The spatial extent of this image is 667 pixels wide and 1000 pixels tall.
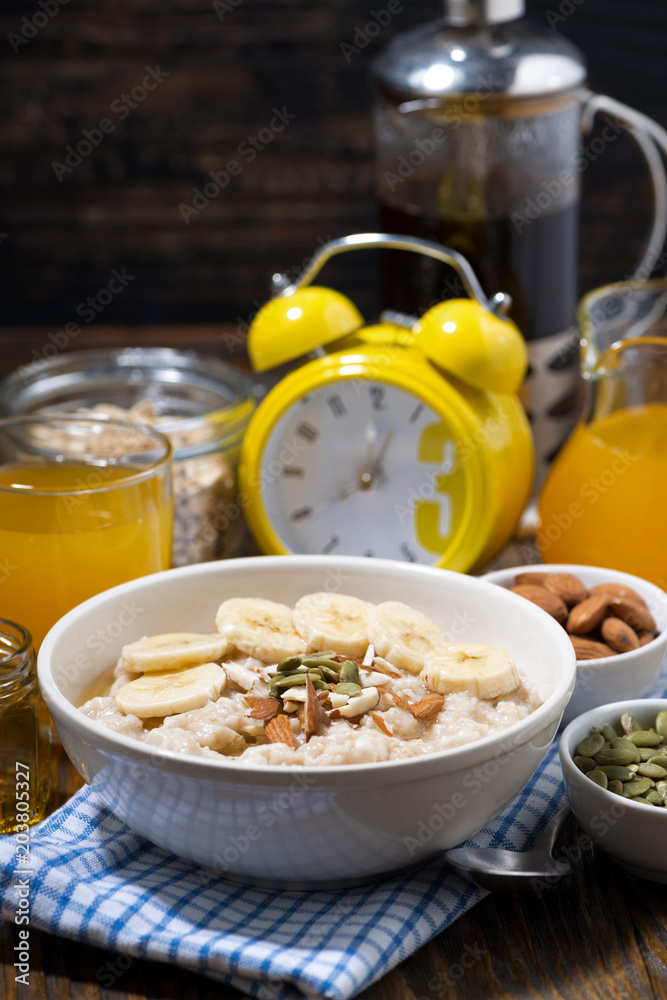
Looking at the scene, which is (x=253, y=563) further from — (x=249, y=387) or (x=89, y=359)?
(x=89, y=359)

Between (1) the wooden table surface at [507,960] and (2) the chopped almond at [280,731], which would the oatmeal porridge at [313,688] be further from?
(1) the wooden table surface at [507,960]

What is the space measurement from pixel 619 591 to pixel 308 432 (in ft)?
1.66

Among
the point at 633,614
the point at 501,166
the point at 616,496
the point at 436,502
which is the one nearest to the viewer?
the point at 633,614

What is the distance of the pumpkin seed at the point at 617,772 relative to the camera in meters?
0.94

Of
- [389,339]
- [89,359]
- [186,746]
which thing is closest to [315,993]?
[186,746]

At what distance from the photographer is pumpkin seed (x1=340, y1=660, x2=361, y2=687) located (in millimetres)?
Result: 973

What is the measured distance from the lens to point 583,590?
4.01ft

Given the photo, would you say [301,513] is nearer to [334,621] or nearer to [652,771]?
[334,621]

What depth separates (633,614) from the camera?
1.16m

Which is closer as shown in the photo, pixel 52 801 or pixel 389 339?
pixel 52 801

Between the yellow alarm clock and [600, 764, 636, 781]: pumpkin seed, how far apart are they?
51 cm

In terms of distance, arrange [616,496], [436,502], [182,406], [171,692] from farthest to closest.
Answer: [182,406] → [436,502] → [616,496] → [171,692]

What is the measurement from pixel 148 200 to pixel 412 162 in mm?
1292

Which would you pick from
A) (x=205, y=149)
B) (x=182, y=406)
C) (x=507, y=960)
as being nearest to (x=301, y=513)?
A: (x=182, y=406)
